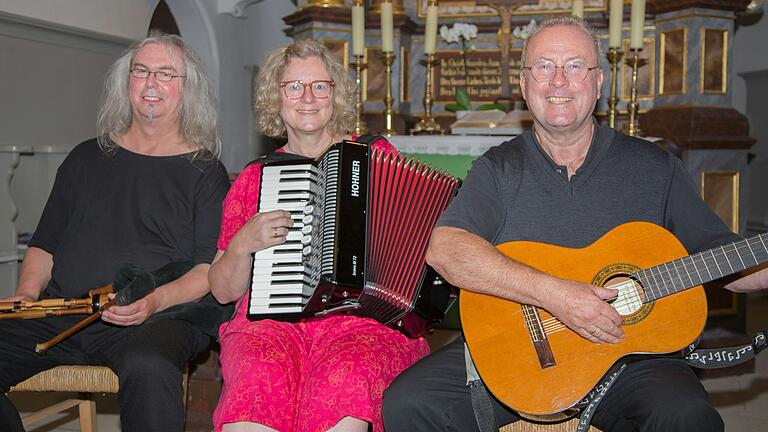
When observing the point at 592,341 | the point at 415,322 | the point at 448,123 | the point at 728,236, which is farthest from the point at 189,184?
the point at 448,123

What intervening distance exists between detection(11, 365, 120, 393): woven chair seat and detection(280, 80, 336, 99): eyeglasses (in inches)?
39.8

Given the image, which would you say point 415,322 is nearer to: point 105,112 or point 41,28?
point 105,112

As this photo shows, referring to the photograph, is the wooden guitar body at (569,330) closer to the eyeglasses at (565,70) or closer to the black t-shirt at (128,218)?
the eyeglasses at (565,70)

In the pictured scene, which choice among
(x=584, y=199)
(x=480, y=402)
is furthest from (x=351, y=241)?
(x=584, y=199)

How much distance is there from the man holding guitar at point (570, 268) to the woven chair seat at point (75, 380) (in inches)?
35.9

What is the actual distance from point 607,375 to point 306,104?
1.20m

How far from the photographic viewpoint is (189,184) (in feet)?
8.86

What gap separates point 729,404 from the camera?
3.66 meters

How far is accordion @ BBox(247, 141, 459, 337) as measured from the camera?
2.15 meters

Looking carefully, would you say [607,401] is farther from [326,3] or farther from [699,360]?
[326,3]

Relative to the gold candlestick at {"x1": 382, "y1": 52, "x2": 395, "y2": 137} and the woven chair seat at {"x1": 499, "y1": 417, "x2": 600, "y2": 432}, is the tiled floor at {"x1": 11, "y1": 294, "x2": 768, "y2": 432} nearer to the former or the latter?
the woven chair seat at {"x1": 499, "y1": 417, "x2": 600, "y2": 432}

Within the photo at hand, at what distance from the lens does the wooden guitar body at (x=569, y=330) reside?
2.02m

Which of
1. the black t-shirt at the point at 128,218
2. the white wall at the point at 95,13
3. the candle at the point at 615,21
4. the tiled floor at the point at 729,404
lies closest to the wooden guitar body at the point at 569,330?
the black t-shirt at the point at 128,218

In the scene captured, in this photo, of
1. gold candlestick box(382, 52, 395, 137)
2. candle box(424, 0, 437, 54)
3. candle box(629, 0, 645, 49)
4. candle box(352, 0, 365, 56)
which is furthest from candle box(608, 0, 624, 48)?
candle box(352, 0, 365, 56)
